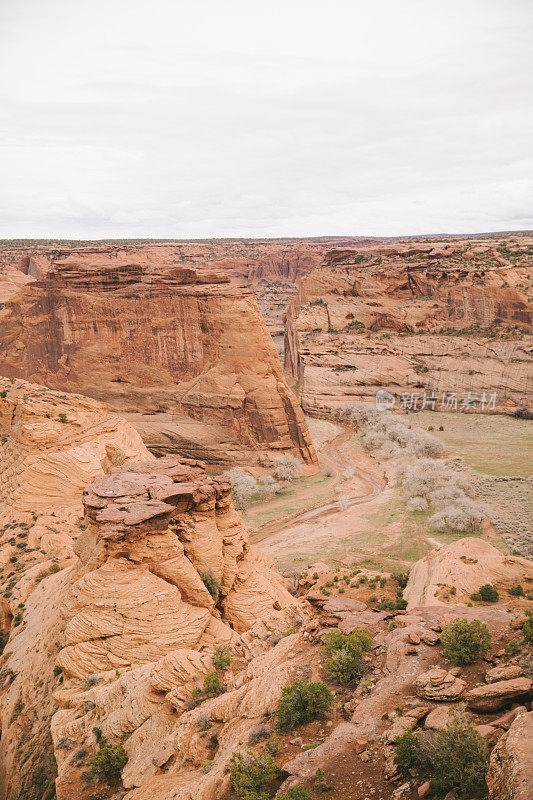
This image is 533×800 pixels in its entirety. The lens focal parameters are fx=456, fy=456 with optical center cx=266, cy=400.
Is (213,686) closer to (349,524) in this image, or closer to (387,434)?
(349,524)

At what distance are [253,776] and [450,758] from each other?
2.86 m

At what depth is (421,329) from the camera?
55.2 m

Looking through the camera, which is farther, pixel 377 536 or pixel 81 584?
pixel 377 536

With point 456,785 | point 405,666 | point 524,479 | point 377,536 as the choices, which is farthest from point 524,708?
point 524,479

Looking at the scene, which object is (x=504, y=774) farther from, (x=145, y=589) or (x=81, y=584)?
(x=81, y=584)

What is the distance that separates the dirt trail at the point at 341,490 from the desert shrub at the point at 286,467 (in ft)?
10.7

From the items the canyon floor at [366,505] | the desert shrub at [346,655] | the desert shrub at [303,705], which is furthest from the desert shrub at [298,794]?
the canyon floor at [366,505]

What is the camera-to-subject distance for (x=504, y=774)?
14.3 ft

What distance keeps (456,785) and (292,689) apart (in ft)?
10.9

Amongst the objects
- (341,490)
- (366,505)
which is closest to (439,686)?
(366,505)

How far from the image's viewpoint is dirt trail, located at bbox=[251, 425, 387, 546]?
27.4 meters

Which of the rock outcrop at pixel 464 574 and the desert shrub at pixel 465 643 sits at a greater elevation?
the desert shrub at pixel 465 643

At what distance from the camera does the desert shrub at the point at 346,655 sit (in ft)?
28.0

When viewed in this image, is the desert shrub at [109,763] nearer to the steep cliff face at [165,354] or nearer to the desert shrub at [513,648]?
the desert shrub at [513,648]
